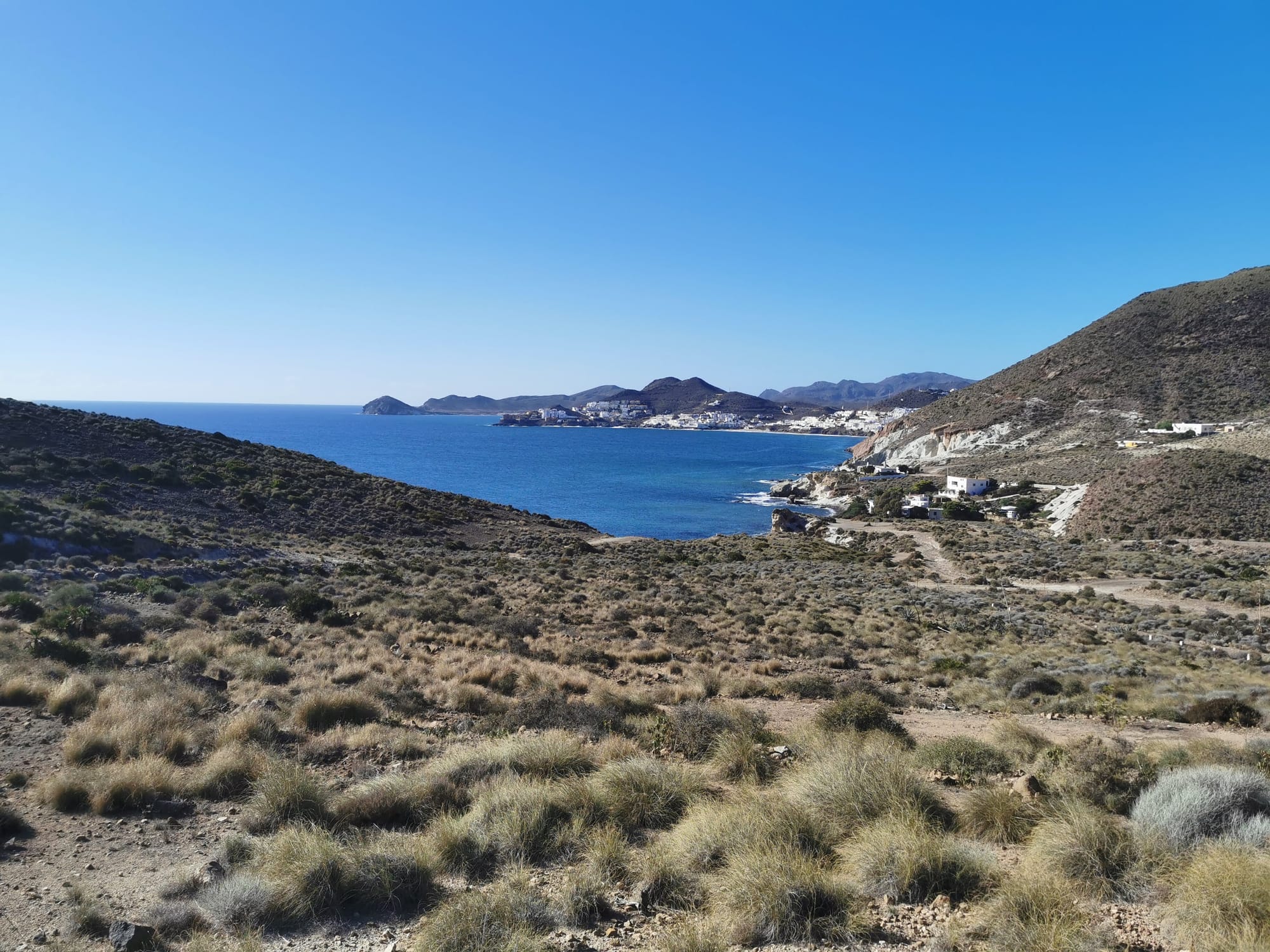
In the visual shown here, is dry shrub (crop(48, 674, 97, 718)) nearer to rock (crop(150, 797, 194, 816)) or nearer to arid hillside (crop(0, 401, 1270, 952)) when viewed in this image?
arid hillside (crop(0, 401, 1270, 952))

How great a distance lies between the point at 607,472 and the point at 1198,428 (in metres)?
82.4

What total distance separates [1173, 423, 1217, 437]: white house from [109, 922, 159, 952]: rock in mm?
78555

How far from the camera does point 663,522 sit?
7188cm

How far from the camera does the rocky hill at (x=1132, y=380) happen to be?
72188 millimetres

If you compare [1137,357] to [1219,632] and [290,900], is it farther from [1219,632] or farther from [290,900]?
[290,900]

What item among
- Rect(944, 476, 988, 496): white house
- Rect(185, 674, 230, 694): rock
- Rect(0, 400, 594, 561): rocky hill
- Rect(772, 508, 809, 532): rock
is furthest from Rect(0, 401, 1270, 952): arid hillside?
Rect(944, 476, 988, 496): white house

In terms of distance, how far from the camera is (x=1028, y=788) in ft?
20.6

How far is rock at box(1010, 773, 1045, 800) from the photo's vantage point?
6.19 metres

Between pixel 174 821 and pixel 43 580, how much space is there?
1483 cm

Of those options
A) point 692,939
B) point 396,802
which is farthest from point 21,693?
point 692,939

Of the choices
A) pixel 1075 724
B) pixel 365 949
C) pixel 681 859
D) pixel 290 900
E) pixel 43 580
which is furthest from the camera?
pixel 43 580

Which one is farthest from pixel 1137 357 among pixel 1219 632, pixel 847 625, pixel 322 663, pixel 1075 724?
pixel 322 663

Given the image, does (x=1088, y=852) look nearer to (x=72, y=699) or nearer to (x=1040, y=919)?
(x=1040, y=919)

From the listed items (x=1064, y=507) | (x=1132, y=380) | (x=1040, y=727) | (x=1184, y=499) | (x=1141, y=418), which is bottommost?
(x=1064, y=507)
